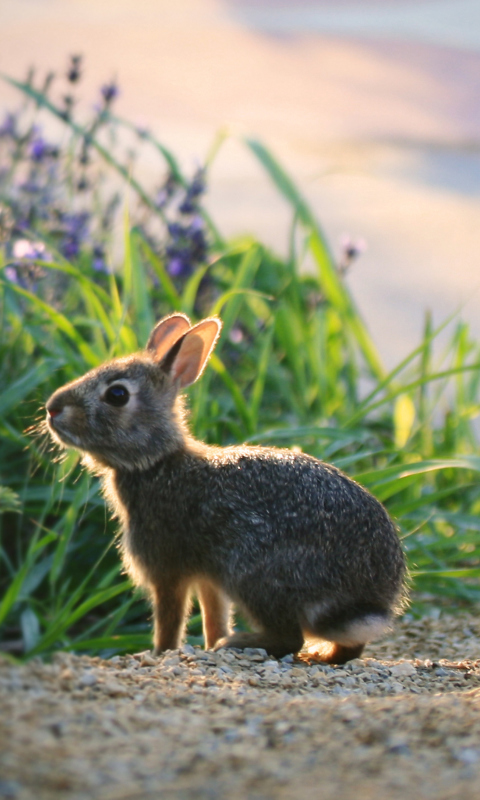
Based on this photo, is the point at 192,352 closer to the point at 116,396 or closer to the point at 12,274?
the point at 116,396

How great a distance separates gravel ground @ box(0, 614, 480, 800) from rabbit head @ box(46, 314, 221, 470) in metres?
0.83

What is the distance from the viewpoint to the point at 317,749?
228 centimetres

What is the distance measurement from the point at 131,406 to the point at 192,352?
341mm

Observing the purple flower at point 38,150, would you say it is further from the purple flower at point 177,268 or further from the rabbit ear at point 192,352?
the rabbit ear at point 192,352

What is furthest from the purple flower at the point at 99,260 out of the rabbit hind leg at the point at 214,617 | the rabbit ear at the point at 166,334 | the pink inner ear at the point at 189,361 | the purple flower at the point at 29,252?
the rabbit hind leg at the point at 214,617

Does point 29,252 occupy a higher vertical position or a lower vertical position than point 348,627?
higher

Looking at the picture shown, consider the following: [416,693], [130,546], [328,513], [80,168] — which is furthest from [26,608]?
[80,168]

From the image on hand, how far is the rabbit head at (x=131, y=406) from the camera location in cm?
370

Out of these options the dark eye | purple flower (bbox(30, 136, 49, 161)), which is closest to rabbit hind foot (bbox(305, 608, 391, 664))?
the dark eye

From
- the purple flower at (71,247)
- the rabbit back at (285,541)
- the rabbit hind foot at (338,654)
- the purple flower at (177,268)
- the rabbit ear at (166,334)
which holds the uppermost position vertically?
the purple flower at (71,247)

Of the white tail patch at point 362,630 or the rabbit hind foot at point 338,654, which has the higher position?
the white tail patch at point 362,630

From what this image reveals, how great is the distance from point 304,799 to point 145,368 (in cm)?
221

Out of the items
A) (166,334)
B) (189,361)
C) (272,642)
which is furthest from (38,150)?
(272,642)

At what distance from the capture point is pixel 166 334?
163 inches
